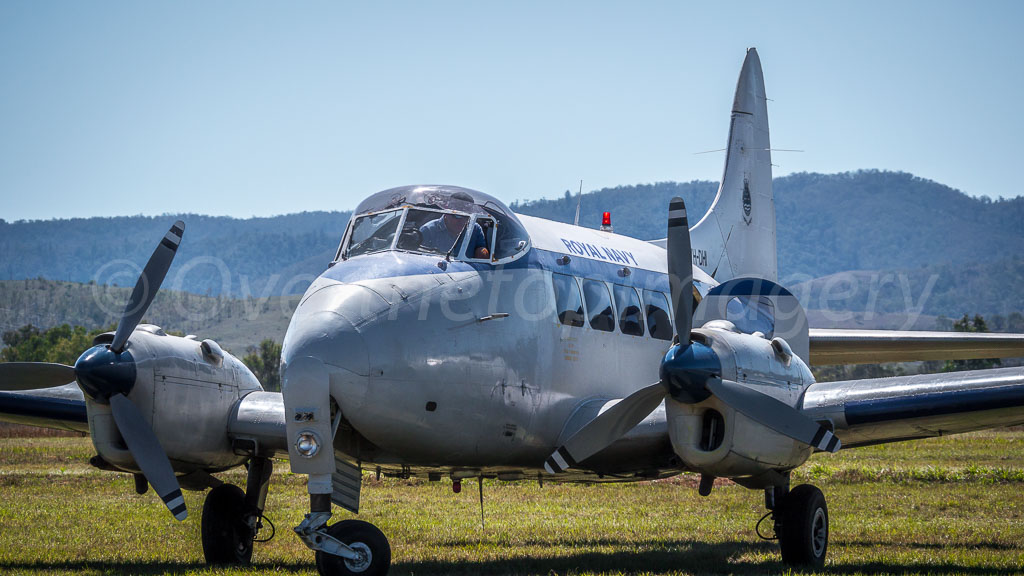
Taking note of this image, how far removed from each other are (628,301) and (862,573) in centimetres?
410

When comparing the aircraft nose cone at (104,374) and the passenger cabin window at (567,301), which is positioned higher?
the passenger cabin window at (567,301)

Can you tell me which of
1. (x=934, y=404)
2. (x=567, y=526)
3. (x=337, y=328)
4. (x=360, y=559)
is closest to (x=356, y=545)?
(x=360, y=559)

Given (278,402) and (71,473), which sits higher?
(278,402)

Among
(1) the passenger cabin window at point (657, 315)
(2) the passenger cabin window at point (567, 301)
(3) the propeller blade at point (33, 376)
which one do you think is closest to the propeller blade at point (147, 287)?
A: (3) the propeller blade at point (33, 376)

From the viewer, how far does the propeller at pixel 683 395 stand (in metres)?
10.3

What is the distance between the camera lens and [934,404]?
36.2 ft

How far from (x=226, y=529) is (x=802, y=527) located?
6.56 metres

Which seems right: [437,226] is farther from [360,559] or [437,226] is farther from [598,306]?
[360,559]

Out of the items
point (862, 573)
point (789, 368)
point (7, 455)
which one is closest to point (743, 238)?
point (789, 368)

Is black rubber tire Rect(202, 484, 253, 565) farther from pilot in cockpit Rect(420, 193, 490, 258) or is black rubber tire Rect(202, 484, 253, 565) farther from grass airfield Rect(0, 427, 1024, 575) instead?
pilot in cockpit Rect(420, 193, 490, 258)

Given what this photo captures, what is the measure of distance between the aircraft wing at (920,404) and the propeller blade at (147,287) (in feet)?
23.8

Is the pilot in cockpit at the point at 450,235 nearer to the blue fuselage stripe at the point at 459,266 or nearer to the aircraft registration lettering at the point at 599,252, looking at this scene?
the blue fuselage stripe at the point at 459,266

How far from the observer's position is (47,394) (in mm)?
13141

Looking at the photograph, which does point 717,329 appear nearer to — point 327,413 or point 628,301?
point 628,301
